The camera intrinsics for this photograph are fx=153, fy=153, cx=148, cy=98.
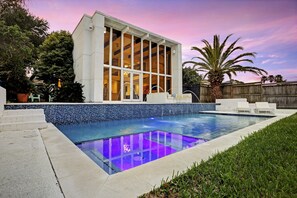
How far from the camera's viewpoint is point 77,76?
11781 mm

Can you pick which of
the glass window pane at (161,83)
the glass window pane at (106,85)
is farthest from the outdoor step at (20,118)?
the glass window pane at (161,83)

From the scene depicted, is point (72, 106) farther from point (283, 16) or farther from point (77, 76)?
point (283, 16)

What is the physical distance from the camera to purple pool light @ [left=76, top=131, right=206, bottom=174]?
2.77 m

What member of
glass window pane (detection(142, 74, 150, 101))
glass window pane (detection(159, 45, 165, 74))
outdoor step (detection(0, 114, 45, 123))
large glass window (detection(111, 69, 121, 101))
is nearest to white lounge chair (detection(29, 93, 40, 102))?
large glass window (detection(111, 69, 121, 101))

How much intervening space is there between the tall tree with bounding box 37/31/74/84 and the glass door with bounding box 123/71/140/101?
4412 mm

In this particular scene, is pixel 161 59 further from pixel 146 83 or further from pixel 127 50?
pixel 127 50

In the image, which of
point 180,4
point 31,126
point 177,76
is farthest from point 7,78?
point 177,76

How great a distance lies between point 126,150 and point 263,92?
54.3ft

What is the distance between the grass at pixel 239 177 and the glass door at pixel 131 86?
10.6 meters

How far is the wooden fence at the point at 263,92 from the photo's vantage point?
1377 centimetres

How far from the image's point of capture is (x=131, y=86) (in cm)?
1276

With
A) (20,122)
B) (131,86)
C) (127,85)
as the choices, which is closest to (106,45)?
(127,85)

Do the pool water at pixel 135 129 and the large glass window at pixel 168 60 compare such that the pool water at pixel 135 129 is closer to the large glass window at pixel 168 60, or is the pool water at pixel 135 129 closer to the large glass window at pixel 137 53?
the large glass window at pixel 137 53

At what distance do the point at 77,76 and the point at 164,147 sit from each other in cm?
1033
